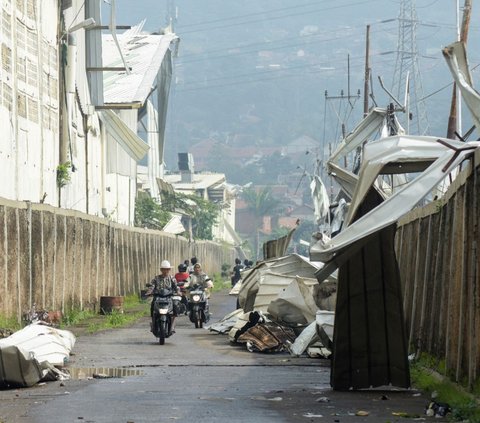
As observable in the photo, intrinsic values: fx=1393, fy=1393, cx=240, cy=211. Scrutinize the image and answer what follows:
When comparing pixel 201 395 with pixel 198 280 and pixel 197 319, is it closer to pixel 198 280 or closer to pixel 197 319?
pixel 197 319

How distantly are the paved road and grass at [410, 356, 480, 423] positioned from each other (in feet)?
0.92

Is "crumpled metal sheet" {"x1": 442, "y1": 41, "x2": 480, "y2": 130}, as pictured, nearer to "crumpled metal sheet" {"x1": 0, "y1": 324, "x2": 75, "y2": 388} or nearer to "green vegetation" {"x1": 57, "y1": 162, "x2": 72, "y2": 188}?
"crumpled metal sheet" {"x1": 0, "y1": 324, "x2": 75, "y2": 388}

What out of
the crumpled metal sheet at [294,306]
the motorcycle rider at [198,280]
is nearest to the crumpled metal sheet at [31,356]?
the crumpled metal sheet at [294,306]

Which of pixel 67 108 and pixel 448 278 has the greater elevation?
pixel 67 108

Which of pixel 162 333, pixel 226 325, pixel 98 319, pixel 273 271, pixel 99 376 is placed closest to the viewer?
pixel 99 376

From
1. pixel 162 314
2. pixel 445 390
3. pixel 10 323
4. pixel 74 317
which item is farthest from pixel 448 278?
pixel 74 317

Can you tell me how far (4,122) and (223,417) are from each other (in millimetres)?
18724

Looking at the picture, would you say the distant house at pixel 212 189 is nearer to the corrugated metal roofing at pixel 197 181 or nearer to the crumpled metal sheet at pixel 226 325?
the corrugated metal roofing at pixel 197 181

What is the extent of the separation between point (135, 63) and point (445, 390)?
4904 cm

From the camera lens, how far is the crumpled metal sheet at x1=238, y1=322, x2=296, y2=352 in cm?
2369

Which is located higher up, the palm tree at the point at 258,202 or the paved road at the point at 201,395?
the palm tree at the point at 258,202

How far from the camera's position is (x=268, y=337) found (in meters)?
24.0

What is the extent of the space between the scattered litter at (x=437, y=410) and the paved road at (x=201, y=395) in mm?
149

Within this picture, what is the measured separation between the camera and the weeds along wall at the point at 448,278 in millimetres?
14398
